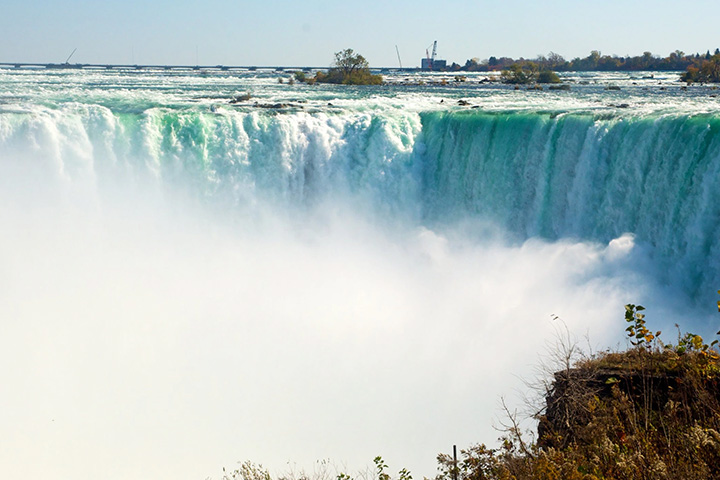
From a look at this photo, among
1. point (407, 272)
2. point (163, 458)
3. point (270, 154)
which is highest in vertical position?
point (270, 154)

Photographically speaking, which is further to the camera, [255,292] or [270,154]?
[270,154]

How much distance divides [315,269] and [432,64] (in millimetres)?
106727

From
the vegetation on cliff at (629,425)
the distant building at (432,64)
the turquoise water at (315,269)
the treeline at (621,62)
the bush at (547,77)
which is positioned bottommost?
the vegetation on cliff at (629,425)

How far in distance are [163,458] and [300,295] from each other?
5778 millimetres

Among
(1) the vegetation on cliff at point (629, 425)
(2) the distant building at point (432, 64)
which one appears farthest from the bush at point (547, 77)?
(2) the distant building at point (432, 64)

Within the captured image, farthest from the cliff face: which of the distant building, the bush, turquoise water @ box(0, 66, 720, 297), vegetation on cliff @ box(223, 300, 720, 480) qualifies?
the distant building

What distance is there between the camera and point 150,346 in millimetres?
13883

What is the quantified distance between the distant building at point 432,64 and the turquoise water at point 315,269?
9428cm

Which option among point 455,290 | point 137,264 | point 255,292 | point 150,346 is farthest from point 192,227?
point 455,290

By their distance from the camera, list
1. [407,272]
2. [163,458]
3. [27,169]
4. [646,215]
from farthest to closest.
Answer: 1. [27,169]
2. [407,272]
3. [646,215]
4. [163,458]

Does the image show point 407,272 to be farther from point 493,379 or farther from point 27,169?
point 27,169

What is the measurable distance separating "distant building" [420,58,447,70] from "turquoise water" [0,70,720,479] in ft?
309

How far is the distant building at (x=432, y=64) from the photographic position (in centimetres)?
11308

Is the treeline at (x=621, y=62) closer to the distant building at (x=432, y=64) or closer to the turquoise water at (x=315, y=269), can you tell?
the distant building at (x=432, y=64)
